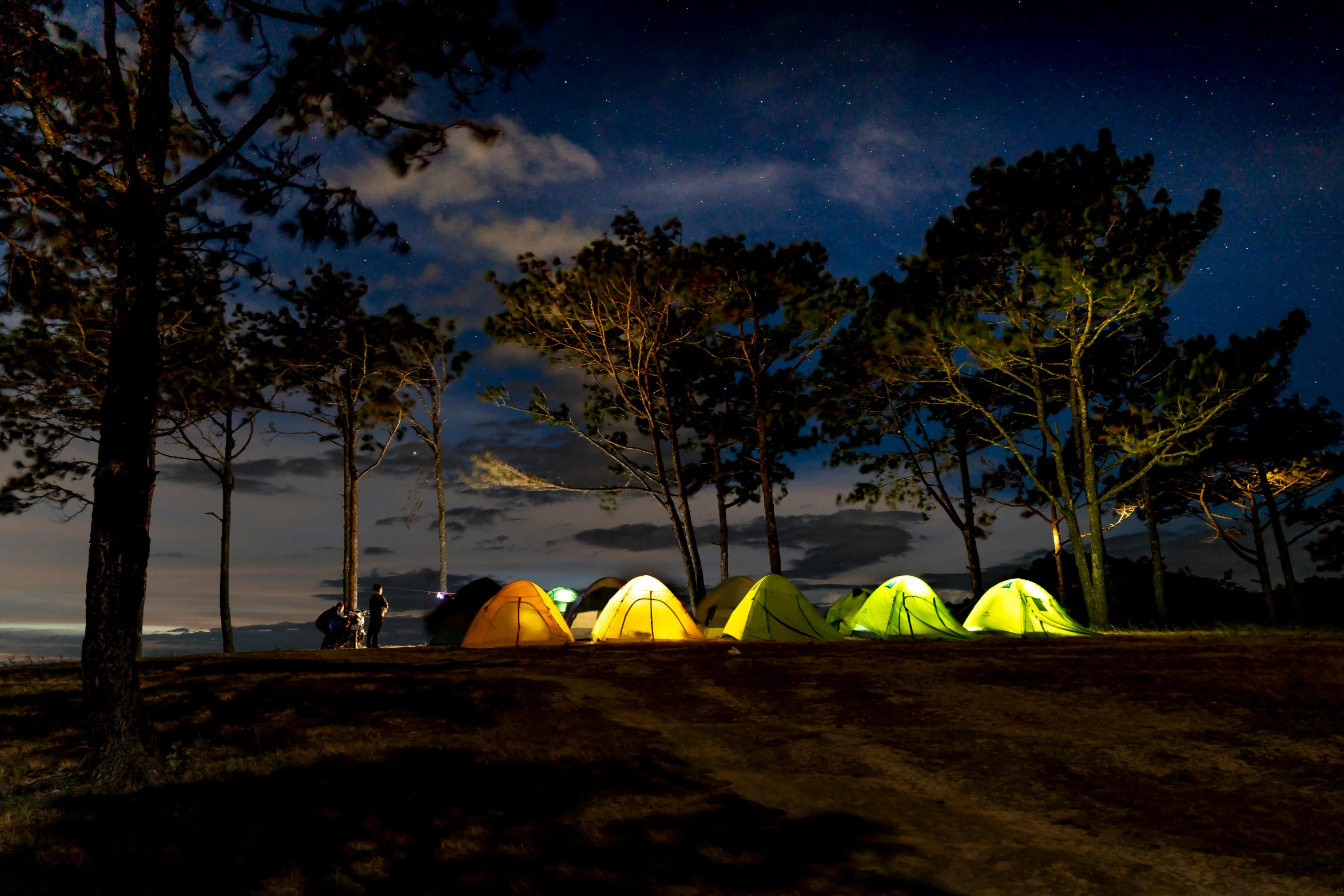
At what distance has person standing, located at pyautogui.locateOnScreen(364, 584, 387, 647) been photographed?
21.8 m

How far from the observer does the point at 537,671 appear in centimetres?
1331

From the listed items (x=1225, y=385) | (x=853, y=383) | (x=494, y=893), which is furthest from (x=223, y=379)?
(x=1225, y=385)

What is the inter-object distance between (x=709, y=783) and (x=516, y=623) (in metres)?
12.9

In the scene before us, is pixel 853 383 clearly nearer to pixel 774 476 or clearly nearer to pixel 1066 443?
pixel 774 476

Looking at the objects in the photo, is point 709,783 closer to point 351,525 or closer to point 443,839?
point 443,839

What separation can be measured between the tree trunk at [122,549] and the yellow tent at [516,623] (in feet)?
36.9

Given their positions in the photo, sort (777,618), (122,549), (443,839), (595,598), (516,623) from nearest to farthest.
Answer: (443,839) → (122,549) → (777,618) → (516,623) → (595,598)

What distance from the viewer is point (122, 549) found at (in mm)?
7988

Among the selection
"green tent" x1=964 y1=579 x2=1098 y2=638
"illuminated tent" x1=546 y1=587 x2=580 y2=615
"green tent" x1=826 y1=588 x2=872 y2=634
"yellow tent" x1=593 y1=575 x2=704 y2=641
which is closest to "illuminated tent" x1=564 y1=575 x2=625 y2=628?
"illuminated tent" x1=546 y1=587 x2=580 y2=615

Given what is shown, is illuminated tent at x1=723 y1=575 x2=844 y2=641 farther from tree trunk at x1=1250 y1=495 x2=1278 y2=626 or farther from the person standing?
tree trunk at x1=1250 y1=495 x2=1278 y2=626

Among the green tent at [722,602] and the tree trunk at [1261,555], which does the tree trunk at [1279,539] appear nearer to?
the tree trunk at [1261,555]

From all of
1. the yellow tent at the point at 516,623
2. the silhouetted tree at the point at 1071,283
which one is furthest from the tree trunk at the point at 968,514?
the yellow tent at the point at 516,623

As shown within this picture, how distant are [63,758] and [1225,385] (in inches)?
924

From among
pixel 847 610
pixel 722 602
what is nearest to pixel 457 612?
pixel 722 602
